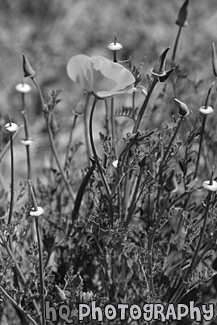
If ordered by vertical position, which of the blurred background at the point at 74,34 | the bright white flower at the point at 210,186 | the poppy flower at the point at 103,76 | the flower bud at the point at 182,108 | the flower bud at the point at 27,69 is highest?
the poppy flower at the point at 103,76

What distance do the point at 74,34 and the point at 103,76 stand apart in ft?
5.59

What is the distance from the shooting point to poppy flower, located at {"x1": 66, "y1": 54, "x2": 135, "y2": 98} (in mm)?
714

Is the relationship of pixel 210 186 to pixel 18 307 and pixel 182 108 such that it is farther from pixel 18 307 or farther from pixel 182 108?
pixel 18 307

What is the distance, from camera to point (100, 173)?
0.79m

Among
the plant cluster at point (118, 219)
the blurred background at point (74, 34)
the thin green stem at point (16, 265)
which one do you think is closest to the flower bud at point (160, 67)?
the plant cluster at point (118, 219)

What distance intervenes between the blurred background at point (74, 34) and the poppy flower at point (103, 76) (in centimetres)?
126

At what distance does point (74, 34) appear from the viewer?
93.0 inches

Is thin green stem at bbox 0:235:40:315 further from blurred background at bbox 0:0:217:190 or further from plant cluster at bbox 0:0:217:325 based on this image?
blurred background at bbox 0:0:217:190

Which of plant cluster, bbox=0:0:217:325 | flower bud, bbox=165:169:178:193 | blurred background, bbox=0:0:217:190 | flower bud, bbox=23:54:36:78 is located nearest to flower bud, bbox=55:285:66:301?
plant cluster, bbox=0:0:217:325

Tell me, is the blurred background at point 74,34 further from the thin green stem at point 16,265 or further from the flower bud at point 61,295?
the flower bud at point 61,295

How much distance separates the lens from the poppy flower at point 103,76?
2.34ft

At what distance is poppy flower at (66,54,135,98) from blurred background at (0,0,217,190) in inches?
49.7

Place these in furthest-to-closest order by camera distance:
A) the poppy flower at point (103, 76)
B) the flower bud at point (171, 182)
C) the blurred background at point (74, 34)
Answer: the blurred background at point (74, 34) → the flower bud at point (171, 182) → the poppy flower at point (103, 76)

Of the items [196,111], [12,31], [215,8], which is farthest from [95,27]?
[196,111]
